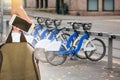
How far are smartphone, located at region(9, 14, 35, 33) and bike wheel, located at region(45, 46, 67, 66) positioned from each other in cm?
781

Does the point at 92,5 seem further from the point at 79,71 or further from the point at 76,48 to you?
the point at 79,71

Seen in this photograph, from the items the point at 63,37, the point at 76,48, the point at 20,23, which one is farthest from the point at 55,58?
the point at 20,23

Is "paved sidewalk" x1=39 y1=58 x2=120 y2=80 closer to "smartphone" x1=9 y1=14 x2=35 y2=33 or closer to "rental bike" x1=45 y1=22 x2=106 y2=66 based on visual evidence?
"rental bike" x1=45 y1=22 x2=106 y2=66

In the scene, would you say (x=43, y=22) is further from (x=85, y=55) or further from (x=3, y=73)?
(x=3, y=73)

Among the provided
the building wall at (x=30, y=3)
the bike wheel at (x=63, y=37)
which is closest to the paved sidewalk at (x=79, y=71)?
the bike wheel at (x=63, y=37)

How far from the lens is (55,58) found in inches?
438

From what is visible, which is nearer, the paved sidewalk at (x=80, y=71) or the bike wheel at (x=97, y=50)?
the paved sidewalk at (x=80, y=71)

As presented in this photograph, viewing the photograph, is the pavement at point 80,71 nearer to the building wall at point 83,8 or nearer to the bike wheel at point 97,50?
the bike wheel at point 97,50

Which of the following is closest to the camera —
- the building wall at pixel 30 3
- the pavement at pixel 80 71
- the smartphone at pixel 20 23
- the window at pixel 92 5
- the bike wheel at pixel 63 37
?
the smartphone at pixel 20 23

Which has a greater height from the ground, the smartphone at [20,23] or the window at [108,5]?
the smartphone at [20,23]

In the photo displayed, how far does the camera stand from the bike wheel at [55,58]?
10938mm

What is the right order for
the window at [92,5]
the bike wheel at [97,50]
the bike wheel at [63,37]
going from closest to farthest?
the bike wheel at [97,50], the bike wheel at [63,37], the window at [92,5]

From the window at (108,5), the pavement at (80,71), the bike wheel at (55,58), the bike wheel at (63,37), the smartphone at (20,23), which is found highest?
the smartphone at (20,23)

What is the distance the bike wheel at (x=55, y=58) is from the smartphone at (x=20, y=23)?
781cm
